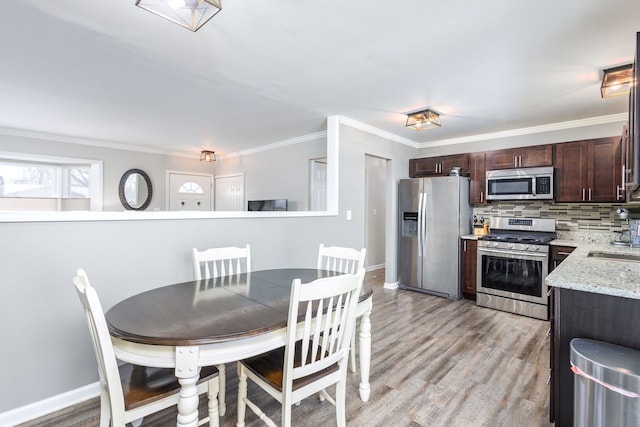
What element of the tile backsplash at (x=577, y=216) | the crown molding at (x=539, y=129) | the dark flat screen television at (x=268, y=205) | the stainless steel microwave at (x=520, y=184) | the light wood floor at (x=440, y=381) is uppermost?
the crown molding at (x=539, y=129)

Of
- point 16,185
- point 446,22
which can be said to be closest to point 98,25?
point 446,22

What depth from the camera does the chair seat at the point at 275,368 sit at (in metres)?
1.41

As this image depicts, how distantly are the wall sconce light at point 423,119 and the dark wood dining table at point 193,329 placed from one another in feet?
7.91

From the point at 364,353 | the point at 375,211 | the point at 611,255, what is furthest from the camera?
the point at 375,211

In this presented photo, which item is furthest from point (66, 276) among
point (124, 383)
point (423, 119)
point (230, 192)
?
point (230, 192)

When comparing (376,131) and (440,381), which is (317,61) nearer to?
(376,131)

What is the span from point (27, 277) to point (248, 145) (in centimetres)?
402

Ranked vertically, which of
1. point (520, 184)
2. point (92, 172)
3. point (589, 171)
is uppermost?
point (92, 172)

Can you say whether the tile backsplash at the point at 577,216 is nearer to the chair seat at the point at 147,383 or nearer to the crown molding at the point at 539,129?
the crown molding at the point at 539,129

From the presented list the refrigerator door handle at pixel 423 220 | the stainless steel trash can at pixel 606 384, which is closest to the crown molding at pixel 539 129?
the refrigerator door handle at pixel 423 220

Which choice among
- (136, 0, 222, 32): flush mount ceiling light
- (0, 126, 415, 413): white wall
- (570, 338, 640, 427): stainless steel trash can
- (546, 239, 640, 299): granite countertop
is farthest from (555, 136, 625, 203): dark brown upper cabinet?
(136, 0, 222, 32): flush mount ceiling light

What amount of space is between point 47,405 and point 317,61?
Answer: 9.52ft

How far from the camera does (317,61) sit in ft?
7.64

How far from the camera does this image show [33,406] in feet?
5.86
